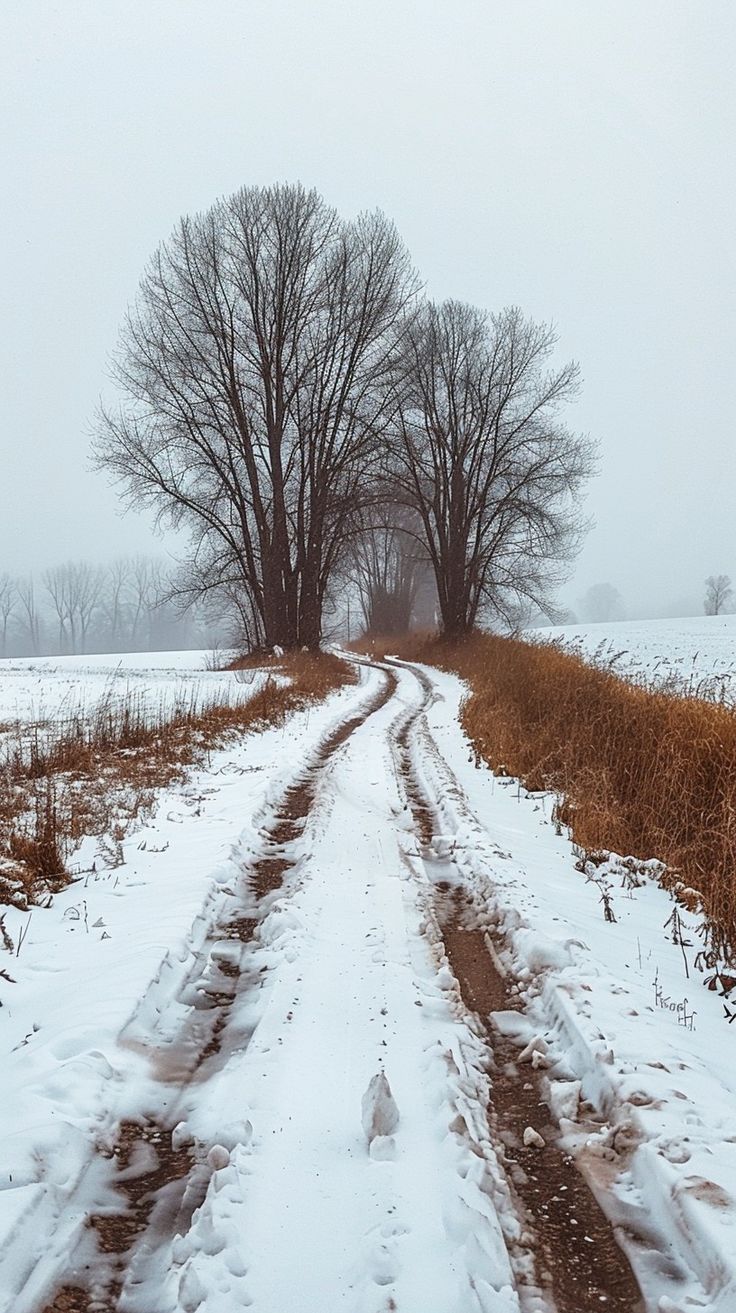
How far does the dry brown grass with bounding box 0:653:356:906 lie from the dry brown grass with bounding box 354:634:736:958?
3760 millimetres

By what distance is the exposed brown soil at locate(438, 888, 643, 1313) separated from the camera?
1.77 m

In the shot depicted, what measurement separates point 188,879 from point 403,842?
65.7 inches

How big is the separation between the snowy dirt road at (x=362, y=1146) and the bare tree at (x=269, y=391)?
19.0 m

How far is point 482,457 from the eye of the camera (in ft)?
89.3

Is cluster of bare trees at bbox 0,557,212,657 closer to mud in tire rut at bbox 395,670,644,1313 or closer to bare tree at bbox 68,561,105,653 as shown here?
bare tree at bbox 68,561,105,653

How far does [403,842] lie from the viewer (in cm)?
541

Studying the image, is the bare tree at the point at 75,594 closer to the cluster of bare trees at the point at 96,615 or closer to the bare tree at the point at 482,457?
the cluster of bare trees at the point at 96,615

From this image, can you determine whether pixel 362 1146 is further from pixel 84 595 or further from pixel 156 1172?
pixel 84 595

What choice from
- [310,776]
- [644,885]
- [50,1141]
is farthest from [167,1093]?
[310,776]

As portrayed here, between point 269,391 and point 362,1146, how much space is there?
2199 cm

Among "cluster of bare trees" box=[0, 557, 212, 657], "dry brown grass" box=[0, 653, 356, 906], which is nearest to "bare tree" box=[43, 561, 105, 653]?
"cluster of bare trees" box=[0, 557, 212, 657]

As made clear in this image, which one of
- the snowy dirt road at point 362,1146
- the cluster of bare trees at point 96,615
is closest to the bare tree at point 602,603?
the cluster of bare trees at point 96,615

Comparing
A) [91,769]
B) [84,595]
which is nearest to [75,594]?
[84,595]

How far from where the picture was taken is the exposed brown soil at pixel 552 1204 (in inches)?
69.6
